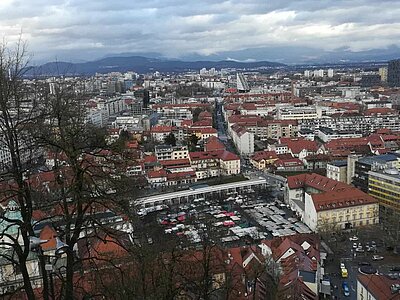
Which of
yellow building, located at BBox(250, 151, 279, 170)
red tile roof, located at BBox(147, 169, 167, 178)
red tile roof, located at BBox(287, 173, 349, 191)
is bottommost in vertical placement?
yellow building, located at BBox(250, 151, 279, 170)

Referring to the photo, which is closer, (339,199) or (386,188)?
(339,199)

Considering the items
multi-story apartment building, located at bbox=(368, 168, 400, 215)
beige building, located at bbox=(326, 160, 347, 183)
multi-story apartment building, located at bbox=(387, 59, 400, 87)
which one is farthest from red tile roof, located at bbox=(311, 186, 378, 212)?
multi-story apartment building, located at bbox=(387, 59, 400, 87)

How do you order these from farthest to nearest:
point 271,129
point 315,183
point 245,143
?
point 271,129 < point 245,143 < point 315,183

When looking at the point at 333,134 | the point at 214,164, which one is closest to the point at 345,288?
the point at 214,164

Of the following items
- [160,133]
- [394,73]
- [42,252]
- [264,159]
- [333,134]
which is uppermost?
[42,252]

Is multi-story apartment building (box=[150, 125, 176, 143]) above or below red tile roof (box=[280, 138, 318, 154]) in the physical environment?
above

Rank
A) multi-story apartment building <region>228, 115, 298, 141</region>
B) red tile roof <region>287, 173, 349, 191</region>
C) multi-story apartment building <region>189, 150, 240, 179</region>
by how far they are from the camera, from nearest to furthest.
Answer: red tile roof <region>287, 173, 349, 191</region>, multi-story apartment building <region>189, 150, 240, 179</region>, multi-story apartment building <region>228, 115, 298, 141</region>

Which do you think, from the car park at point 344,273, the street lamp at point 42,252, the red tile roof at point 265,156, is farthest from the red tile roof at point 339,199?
the street lamp at point 42,252

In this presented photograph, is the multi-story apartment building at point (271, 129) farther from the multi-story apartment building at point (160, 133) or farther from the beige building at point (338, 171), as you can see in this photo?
the beige building at point (338, 171)

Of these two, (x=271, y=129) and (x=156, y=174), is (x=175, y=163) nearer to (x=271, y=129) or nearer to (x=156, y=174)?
(x=156, y=174)

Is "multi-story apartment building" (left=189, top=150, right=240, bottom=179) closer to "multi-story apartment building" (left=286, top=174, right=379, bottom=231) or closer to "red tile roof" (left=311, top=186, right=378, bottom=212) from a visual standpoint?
"multi-story apartment building" (left=286, top=174, right=379, bottom=231)

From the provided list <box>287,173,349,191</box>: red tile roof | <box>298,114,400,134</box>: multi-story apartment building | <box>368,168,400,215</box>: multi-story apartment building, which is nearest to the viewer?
<box>368,168,400,215</box>: multi-story apartment building

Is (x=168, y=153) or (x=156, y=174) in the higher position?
(x=168, y=153)
